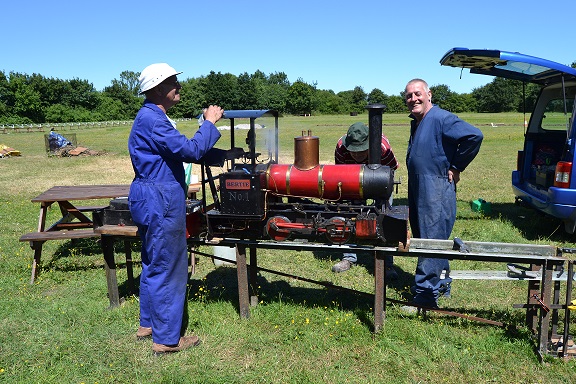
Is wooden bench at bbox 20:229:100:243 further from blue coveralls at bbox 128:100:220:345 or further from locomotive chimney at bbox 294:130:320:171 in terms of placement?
locomotive chimney at bbox 294:130:320:171

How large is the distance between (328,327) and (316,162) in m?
1.57

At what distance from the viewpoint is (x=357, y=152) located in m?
5.46

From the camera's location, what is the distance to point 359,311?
15.4 feet

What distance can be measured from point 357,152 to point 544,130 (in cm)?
472

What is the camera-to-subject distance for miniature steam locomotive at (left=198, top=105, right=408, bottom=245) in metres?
4.08

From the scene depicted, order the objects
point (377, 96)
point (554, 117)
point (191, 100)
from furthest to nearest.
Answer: point (377, 96)
point (191, 100)
point (554, 117)

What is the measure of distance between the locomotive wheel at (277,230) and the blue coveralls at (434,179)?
Answer: 142cm

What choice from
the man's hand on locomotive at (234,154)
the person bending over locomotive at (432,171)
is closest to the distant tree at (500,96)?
the person bending over locomotive at (432,171)

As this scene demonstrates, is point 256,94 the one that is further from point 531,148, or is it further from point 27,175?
point 531,148

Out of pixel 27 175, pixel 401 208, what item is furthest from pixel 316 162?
pixel 27 175

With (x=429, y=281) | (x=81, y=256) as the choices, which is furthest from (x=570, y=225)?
(x=81, y=256)

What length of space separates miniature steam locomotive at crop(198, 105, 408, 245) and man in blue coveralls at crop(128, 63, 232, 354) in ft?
1.45

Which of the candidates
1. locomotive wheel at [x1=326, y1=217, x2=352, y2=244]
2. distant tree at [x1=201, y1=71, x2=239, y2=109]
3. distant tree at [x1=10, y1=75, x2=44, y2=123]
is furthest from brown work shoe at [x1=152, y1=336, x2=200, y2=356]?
distant tree at [x1=201, y1=71, x2=239, y2=109]

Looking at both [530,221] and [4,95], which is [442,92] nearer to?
[4,95]
